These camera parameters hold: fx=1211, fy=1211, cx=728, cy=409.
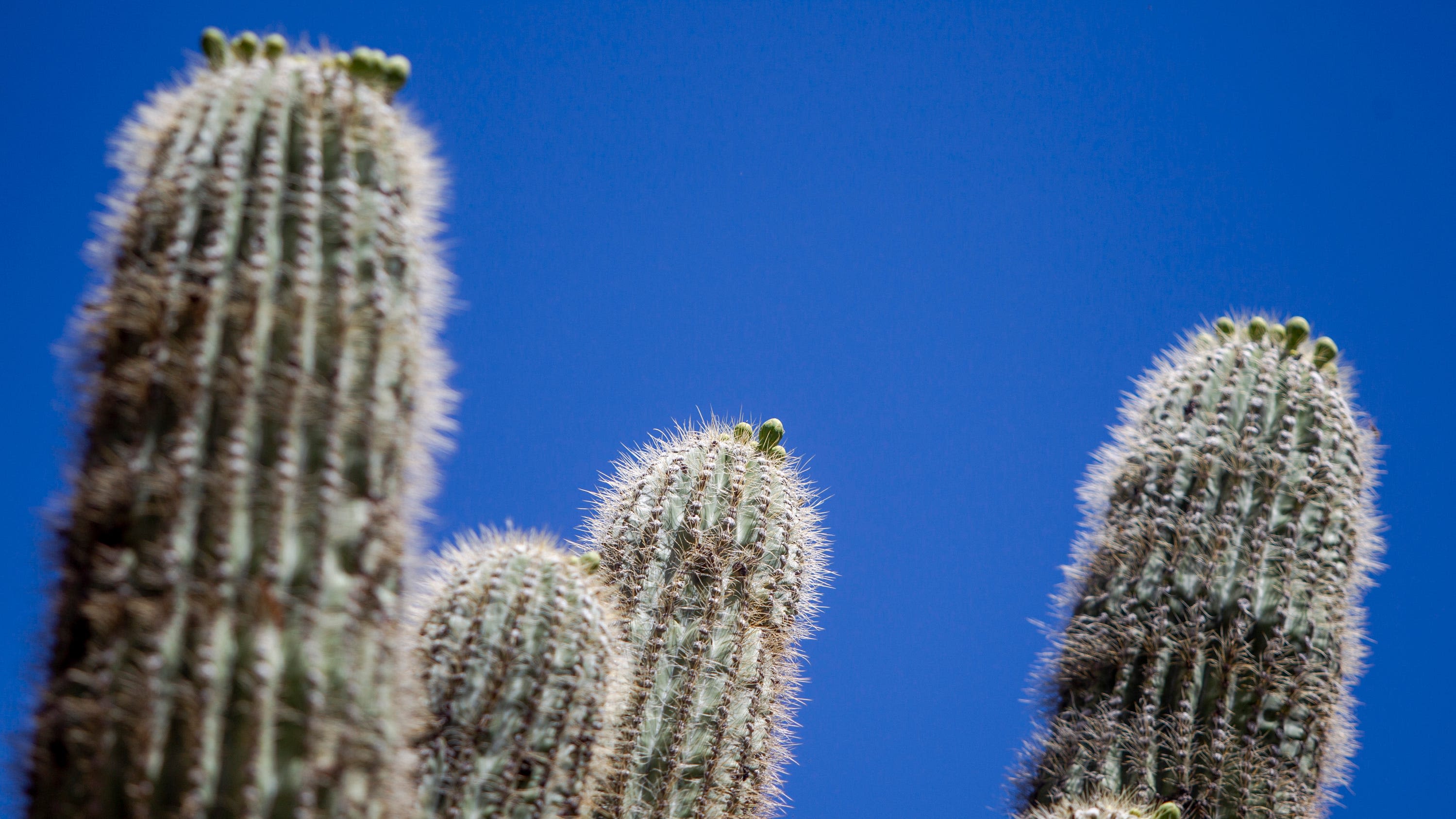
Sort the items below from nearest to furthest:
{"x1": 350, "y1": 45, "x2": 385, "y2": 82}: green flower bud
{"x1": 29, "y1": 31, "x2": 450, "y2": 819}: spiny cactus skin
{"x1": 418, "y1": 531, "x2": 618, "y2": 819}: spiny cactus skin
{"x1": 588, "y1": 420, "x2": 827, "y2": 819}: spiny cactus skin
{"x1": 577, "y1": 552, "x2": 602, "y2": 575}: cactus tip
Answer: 1. {"x1": 29, "y1": 31, "x2": 450, "y2": 819}: spiny cactus skin
2. {"x1": 350, "y1": 45, "x2": 385, "y2": 82}: green flower bud
3. {"x1": 418, "y1": 531, "x2": 618, "y2": 819}: spiny cactus skin
4. {"x1": 577, "y1": 552, "x2": 602, "y2": 575}: cactus tip
5. {"x1": 588, "y1": 420, "x2": 827, "y2": 819}: spiny cactus skin

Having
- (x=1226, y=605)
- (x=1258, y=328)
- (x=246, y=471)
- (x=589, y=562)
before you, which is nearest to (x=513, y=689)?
(x=589, y=562)

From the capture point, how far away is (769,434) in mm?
2748

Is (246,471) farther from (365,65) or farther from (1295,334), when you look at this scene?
(1295,334)

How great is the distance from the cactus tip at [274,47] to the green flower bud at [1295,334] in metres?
2.10

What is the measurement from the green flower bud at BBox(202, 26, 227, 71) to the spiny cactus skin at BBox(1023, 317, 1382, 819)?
1899 millimetres

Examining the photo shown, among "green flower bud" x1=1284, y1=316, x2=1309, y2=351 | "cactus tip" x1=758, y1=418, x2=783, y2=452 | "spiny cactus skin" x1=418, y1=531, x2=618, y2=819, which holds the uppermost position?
"green flower bud" x1=1284, y1=316, x2=1309, y2=351

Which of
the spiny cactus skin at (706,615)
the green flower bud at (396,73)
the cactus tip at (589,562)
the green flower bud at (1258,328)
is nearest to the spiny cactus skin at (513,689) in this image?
the cactus tip at (589,562)

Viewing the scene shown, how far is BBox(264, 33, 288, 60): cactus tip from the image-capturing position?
1580 mm

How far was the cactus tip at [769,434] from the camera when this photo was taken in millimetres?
2738

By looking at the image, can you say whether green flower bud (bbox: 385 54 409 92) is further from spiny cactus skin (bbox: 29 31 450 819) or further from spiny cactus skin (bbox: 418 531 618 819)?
spiny cactus skin (bbox: 418 531 618 819)

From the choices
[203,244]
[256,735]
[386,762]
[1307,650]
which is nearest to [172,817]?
[256,735]

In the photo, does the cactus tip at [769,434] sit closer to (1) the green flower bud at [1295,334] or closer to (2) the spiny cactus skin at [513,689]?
(2) the spiny cactus skin at [513,689]

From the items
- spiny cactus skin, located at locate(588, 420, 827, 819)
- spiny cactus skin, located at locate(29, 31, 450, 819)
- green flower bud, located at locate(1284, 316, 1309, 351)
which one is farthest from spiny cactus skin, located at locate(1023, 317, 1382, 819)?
spiny cactus skin, located at locate(29, 31, 450, 819)

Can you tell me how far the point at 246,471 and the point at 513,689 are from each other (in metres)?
0.76
